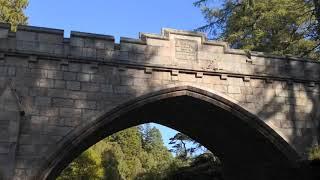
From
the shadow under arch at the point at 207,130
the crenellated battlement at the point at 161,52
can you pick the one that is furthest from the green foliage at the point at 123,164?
the crenellated battlement at the point at 161,52

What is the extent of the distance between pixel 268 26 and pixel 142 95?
424 inches

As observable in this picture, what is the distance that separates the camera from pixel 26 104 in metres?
10.6

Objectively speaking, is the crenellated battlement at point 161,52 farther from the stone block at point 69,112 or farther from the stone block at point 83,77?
the stone block at point 69,112

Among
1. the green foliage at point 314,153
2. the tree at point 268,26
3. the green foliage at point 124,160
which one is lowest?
the green foliage at point 314,153

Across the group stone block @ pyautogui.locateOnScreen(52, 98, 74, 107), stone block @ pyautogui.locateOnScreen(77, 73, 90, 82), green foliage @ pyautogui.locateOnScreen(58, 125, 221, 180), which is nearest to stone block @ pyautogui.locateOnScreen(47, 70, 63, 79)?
stone block @ pyautogui.locateOnScreen(77, 73, 90, 82)

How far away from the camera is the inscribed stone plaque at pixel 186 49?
39.4 ft

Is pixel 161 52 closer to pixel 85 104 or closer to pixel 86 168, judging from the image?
pixel 85 104

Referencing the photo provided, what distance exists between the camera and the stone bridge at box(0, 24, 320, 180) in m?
10.4

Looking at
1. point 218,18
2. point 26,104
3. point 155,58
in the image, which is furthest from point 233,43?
point 26,104

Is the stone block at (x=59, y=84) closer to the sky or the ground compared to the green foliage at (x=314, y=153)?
closer to the sky

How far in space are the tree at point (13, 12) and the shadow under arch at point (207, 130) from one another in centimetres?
1019

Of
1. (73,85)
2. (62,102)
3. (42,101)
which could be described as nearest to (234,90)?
(73,85)

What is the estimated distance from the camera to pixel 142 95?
11391mm

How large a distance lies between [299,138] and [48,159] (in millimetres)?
6812
